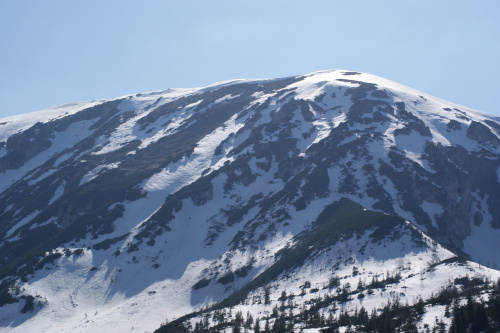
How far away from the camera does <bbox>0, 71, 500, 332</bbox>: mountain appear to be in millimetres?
98938

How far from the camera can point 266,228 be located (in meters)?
136

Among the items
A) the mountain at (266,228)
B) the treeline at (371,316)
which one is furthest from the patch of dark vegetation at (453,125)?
the treeline at (371,316)

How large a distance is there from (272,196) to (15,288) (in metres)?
68.8

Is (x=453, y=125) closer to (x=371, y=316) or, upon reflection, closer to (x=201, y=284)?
(x=201, y=284)

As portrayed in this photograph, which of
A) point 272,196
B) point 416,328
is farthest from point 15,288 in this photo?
point 416,328

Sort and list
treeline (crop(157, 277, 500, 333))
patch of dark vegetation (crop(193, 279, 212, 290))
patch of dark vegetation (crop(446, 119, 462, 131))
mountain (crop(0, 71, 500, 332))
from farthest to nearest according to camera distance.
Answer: patch of dark vegetation (crop(446, 119, 462, 131))
patch of dark vegetation (crop(193, 279, 212, 290))
mountain (crop(0, 71, 500, 332))
treeline (crop(157, 277, 500, 333))

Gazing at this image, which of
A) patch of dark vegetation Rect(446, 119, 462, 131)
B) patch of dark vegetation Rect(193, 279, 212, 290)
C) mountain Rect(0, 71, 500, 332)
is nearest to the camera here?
mountain Rect(0, 71, 500, 332)

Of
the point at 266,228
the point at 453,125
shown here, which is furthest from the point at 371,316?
the point at 453,125

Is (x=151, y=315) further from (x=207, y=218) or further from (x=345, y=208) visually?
(x=345, y=208)

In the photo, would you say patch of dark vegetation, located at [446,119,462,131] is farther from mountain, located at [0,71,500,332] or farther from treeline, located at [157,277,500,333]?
treeline, located at [157,277,500,333]

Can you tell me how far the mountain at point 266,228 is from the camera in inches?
3895

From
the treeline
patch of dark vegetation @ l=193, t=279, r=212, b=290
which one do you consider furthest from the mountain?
the treeline

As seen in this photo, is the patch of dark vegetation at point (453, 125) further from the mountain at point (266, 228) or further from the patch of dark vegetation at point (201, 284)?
the patch of dark vegetation at point (201, 284)

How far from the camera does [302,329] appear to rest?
81062 millimetres
